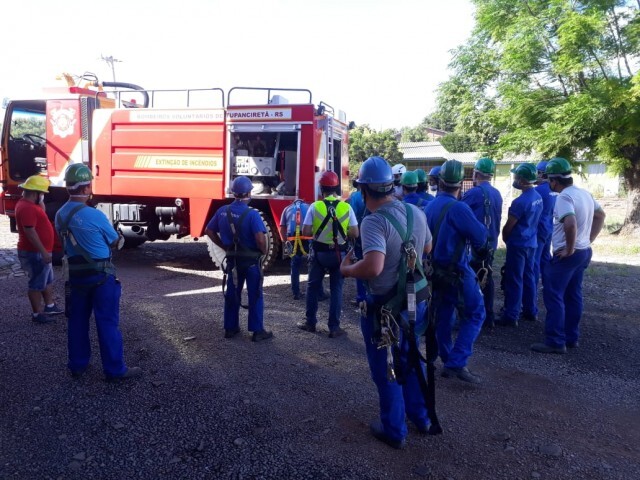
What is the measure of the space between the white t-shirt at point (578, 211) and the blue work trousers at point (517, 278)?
0.83 m

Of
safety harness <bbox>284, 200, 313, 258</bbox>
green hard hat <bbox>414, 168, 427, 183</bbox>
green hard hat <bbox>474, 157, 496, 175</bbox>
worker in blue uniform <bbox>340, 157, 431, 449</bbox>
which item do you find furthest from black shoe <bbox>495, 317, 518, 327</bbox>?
worker in blue uniform <bbox>340, 157, 431, 449</bbox>

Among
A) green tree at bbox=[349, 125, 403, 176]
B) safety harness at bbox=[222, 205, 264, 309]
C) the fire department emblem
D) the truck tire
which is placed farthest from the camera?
green tree at bbox=[349, 125, 403, 176]

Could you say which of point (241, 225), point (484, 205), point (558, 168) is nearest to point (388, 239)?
point (241, 225)

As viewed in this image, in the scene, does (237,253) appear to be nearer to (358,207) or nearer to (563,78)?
(358,207)

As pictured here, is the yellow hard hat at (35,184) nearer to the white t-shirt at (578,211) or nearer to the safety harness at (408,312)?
the safety harness at (408,312)

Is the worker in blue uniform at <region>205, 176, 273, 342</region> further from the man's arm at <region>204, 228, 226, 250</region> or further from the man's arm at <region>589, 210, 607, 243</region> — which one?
the man's arm at <region>589, 210, 607, 243</region>

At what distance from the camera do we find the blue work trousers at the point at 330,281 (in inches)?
203

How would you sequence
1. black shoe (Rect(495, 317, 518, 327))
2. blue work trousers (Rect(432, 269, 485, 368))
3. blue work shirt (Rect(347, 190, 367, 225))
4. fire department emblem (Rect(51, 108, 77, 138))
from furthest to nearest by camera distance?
fire department emblem (Rect(51, 108, 77, 138)) → blue work shirt (Rect(347, 190, 367, 225)) → black shoe (Rect(495, 317, 518, 327)) → blue work trousers (Rect(432, 269, 485, 368))

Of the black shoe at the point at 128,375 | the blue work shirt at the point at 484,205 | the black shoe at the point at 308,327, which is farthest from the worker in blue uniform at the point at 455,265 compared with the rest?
the black shoe at the point at 128,375

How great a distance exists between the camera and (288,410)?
3.56 m

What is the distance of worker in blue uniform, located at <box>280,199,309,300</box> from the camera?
6805mm

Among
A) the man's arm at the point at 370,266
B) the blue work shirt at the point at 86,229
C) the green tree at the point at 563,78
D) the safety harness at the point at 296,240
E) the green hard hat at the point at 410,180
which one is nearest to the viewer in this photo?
the man's arm at the point at 370,266

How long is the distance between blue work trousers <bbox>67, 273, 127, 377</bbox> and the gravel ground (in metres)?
0.19

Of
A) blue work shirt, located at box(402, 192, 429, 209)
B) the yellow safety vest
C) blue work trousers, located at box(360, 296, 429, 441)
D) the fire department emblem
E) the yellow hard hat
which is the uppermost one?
the fire department emblem
